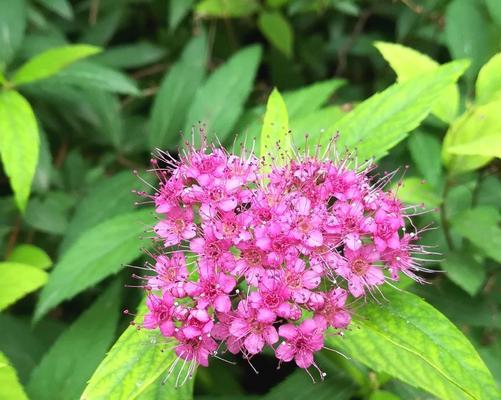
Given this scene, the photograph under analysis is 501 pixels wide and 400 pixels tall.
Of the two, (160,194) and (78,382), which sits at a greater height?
(160,194)

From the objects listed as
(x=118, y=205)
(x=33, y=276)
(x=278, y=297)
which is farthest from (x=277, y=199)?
(x=118, y=205)

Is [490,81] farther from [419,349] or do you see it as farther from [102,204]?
[102,204]

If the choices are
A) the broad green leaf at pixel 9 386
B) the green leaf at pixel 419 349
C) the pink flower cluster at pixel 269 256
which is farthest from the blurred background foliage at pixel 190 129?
the green leaf at pixel 419 349

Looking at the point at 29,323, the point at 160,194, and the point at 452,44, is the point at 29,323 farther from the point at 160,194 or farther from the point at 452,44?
the point at 452,44

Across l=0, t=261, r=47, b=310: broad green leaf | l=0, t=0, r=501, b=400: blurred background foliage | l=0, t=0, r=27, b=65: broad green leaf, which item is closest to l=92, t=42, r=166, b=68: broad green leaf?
l=0, t=0, r=501, b=400: blurred background foliage

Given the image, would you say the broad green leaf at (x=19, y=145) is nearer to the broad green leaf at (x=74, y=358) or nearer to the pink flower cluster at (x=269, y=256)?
the broad green leaf at (x=74, y=358)

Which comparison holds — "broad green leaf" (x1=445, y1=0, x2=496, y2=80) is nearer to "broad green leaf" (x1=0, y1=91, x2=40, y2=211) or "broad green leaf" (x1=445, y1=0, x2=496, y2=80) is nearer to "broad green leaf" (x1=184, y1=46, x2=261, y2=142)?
"broad green leaf" (x1=184, y1=46, x2=261, y2=142)
